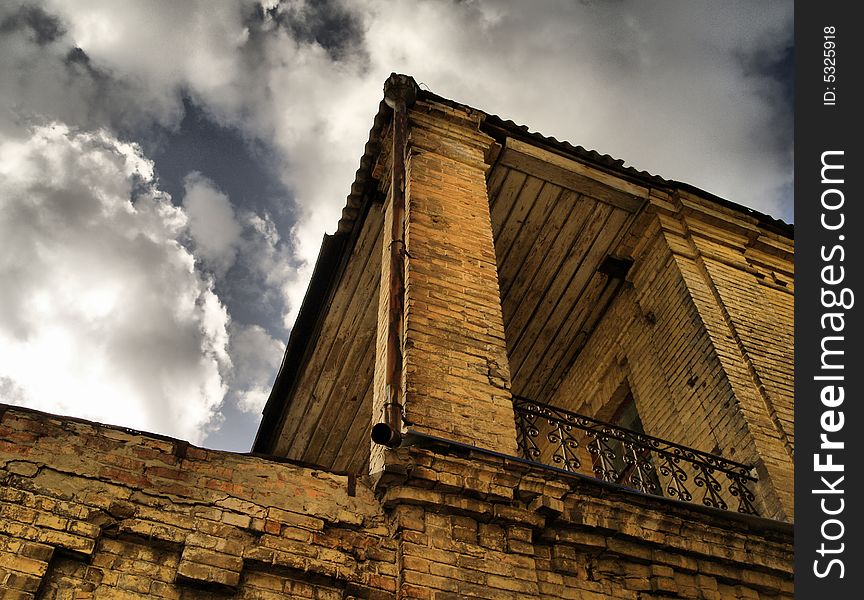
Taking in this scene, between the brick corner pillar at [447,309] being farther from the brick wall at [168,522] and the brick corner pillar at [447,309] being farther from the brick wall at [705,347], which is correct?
the brick wall at [705,347]

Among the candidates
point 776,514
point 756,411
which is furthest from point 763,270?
point 776,514

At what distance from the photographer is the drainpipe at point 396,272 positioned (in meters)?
4.18

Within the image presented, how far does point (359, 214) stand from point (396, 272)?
10.1 feet

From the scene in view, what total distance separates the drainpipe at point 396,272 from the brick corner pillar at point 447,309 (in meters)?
0.04

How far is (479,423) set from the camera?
15.0 feet

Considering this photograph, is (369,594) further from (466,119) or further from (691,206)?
(691,206)

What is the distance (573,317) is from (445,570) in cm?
602

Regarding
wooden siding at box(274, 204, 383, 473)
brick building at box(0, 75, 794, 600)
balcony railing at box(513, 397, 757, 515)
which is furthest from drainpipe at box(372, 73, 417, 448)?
wooden siding at box(274, 204, 383, 473)

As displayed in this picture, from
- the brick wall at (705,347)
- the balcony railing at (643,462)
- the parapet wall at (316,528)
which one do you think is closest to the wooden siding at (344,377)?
the brick wall at (705,347)

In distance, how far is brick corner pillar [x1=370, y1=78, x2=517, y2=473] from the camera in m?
4.53

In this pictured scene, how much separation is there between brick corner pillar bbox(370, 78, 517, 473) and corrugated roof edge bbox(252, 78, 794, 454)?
0.75 m

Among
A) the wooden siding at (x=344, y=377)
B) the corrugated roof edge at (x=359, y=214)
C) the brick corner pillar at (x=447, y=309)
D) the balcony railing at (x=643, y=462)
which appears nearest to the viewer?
the brick corner pillar at (x=447, y=309)

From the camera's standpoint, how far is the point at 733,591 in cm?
454

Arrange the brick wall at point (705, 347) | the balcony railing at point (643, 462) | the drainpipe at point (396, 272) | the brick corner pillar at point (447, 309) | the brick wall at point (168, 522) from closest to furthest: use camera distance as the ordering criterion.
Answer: the brick wall at point (168, 522) → the drainpipe at point (396, 272) → the brick corner pillar at point (447, 309) → the balcony railing at point (643, 462) → the brick wall at point (705, 347)
